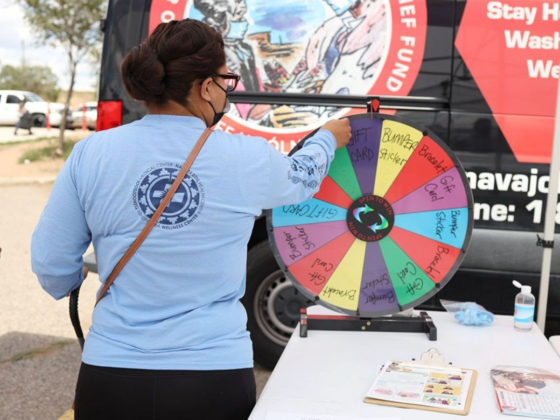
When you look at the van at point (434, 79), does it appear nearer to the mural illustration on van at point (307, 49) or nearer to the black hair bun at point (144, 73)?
the mural illustration on van at point (307, 49)

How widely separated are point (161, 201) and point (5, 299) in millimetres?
4409

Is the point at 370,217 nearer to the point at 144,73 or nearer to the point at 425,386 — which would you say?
the point at 425,386

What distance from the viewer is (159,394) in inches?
59.5

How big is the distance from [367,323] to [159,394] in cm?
83

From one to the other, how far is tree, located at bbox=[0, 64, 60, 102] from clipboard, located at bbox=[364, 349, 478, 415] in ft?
136

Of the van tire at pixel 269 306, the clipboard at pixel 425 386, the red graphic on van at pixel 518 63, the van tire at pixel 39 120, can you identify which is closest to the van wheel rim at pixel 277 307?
the van tire at pixel 269 306

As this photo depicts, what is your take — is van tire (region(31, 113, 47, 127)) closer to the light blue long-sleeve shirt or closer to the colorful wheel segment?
the colorful wheel segment

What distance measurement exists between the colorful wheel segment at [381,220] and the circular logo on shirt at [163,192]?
2.00 ft

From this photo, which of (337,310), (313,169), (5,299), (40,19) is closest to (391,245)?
(337,310)

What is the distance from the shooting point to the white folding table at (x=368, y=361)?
62.9 inches

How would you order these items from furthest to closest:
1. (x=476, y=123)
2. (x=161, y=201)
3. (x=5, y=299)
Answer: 1. (x=5, y=299)
2. (x=476, y=123)
3. (x=161, y=201)

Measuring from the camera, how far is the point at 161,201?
1.47 metres

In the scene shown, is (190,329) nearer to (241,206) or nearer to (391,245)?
(241,206)

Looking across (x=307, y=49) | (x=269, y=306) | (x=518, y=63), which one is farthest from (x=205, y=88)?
(x=269, y=306)
